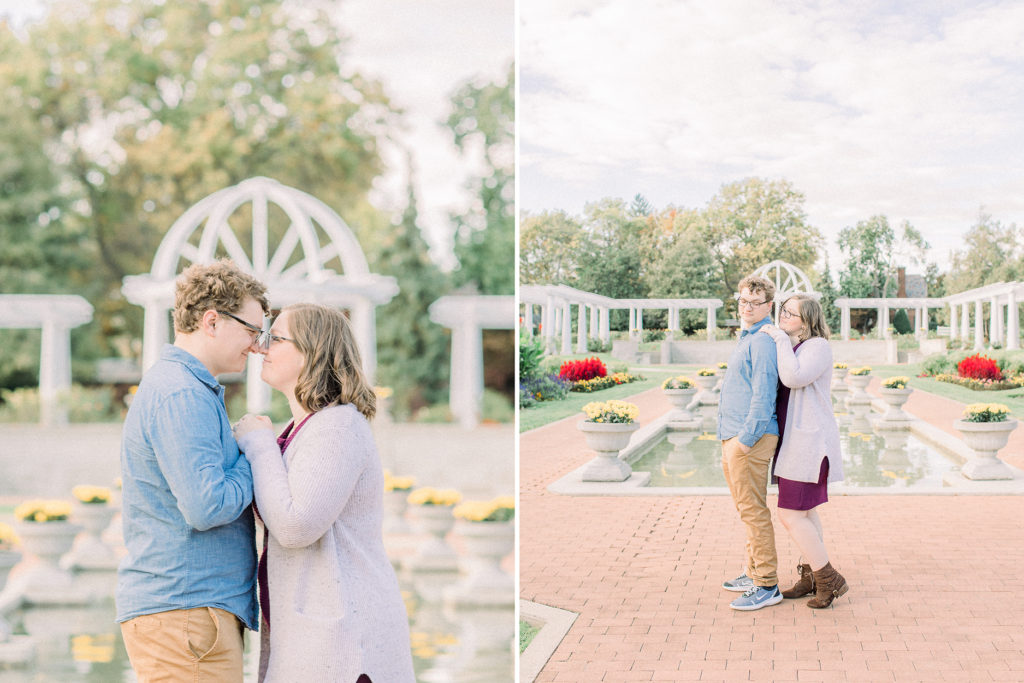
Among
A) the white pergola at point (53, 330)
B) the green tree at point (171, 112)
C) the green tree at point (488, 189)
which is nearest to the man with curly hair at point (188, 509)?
the white pergola at point (53, 330)

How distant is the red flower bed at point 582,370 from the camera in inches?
222

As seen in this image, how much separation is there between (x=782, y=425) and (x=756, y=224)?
67.1 inches

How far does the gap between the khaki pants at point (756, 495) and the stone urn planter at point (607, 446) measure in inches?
70.5

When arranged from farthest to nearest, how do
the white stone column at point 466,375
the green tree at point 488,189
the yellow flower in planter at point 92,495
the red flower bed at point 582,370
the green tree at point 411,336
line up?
1. the green tree at point 488,189
2. the green tree at point 411,336
3. the white stone column at point 466,375
4. the yellow flower in planter at point 92,495
5. the red flower bed at point 582,370

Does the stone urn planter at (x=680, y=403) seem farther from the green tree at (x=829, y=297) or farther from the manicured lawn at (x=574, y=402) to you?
the green tree at (x=829, y=297)

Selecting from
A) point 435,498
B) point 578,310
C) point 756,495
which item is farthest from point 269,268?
→ point 756,495

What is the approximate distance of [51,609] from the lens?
5.32 meters

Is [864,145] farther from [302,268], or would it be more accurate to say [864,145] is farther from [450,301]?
[450,301]

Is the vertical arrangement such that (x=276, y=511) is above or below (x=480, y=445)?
above

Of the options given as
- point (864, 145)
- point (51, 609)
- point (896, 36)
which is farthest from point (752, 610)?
point (51, 609)

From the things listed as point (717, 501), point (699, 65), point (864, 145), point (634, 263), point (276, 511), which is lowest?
point (717, 501)

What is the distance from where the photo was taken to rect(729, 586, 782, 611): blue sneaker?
384cm

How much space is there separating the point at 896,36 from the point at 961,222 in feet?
3.43

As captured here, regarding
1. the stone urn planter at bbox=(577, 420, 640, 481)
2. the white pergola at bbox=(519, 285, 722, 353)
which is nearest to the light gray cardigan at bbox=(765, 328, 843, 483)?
the white pergola at bbox=(519, 285, 722, 353)
